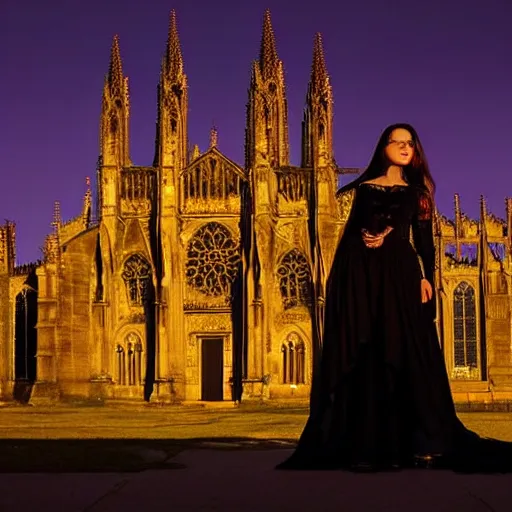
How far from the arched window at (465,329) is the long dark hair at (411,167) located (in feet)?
134

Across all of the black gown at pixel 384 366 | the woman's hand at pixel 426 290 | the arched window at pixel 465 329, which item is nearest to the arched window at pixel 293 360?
the arched window at pixel 465 329

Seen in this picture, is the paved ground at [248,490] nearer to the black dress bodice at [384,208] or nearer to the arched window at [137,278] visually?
the black dress bodice at [384,208]

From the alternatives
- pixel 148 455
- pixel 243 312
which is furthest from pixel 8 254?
pixel 148 455

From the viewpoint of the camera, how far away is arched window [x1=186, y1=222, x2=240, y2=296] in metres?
47.1

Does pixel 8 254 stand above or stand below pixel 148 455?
above

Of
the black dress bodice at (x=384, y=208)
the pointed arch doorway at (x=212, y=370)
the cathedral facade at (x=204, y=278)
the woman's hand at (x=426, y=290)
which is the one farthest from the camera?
the pointed arch doorway at (x=212, y=370)

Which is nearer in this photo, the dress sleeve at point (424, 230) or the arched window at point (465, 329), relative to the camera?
the dress sleeve at point (424, 230)

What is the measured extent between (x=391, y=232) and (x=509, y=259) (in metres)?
42.9

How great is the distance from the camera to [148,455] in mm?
11859

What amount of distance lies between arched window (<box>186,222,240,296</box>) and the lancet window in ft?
11.8

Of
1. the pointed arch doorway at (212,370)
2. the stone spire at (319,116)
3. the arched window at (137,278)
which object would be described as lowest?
the pointed arch doorway at (212,370)

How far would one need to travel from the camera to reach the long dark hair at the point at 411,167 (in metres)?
7.70

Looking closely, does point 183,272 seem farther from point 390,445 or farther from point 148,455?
point 390,445

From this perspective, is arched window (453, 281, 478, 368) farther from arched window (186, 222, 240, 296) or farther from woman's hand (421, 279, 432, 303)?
woman's hand (421, 279, 432, 303)
